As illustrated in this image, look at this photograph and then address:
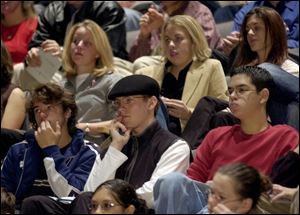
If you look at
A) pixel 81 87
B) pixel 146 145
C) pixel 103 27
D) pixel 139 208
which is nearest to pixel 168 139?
pixel 146 145

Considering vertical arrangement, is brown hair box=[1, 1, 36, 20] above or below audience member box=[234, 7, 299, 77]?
below

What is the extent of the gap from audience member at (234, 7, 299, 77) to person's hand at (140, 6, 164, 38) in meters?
0.93

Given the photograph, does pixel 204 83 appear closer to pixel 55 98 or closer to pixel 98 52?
pixel 98 52

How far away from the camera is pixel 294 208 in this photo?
12.0ft

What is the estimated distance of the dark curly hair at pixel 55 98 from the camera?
480 cm

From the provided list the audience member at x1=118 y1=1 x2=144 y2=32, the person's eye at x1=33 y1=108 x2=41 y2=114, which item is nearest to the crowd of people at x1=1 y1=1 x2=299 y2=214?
the person's eye at x1=33 y1=108 x2=41 y2=114

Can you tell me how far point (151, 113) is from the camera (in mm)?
4434

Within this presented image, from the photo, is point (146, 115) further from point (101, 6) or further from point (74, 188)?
point (101, 6)

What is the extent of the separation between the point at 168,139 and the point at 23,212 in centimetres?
65

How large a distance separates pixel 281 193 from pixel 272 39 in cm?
133

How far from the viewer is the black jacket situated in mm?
6051

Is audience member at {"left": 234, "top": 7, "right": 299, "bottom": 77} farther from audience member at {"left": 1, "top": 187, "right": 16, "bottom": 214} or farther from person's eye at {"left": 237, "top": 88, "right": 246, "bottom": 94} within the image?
audience member at {"left": 1, "top": 187, "right": 16, "bottom": 214}

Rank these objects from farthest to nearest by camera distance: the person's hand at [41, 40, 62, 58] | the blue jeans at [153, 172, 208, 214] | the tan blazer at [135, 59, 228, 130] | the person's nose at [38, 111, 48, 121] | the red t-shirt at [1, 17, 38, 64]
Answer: the red t-shirt at [1, 17, 38, 64] → the person's hand at [41, 40, 62, 58] → the tan blazer at [135, 59, 228, 130] → the person's nose at [38, 111, 48, 121] → the blue jeans at [153, 172, 208, 214]


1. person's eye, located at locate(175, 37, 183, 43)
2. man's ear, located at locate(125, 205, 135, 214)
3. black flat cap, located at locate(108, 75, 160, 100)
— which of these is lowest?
man's ear, located at locate(125, 205, 135, 214)
